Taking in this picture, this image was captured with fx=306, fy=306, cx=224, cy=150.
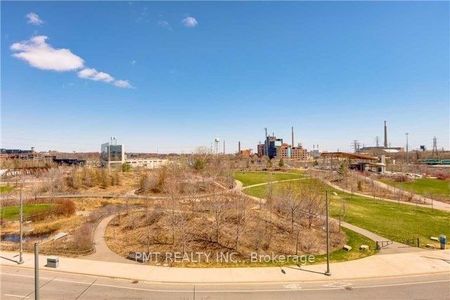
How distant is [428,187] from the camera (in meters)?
74.8

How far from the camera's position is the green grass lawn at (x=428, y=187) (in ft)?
215

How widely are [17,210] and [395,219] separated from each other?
57.4m

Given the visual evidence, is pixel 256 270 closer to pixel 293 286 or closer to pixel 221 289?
pixel 293 286

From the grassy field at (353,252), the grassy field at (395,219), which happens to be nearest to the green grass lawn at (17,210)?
the grassy field at (353,252)

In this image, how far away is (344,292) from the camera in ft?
60.5

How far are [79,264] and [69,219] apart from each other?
22.4 m

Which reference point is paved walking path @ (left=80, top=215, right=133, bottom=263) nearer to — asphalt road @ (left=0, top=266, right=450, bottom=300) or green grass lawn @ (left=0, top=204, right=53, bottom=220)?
asphalt road @ (left=0, top=266, right=450, bottom=300)

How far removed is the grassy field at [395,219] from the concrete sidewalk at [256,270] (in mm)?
8224

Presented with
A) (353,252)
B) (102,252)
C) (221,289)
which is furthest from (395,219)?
(102,252)

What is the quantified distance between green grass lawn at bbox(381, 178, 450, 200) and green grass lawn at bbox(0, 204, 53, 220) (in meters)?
72.8

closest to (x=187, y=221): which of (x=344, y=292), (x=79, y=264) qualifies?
(x=79, y=264)

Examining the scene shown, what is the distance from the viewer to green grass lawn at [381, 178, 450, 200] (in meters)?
65.5

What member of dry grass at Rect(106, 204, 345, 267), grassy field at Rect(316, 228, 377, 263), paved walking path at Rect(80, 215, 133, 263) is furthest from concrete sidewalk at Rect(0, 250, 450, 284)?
dry grass at Rect(106, 204, 345, 267)

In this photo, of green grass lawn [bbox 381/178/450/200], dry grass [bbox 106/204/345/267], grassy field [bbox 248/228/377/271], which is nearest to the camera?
grassy field [bbox 248/228/377/271]
